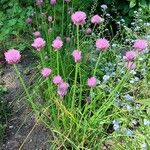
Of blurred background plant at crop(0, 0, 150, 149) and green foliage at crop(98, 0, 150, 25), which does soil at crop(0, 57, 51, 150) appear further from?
green foliage at crop(98, 0, 150, 25)

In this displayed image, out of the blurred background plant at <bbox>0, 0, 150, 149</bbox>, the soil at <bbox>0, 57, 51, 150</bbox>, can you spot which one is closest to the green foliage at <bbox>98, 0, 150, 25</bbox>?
the blurred background plant at <bbox>0, 0, 150, 149</bbox>

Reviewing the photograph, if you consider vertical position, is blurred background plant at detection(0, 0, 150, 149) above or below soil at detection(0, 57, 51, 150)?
above

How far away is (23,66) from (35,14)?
598 millimetres

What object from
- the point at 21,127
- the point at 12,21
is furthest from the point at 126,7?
the point at 21,127

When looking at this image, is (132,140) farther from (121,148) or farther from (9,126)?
(9,126)

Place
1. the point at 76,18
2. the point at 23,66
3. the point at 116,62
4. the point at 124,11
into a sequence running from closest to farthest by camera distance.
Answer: the point at 76,18, the point at 116,62, the point at 23,66, the point at 124,11

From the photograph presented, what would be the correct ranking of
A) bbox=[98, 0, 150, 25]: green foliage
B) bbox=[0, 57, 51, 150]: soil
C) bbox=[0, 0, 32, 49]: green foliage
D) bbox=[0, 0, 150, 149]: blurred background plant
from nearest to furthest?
bbox=[0, 0, 150, 149]: blurred background plant, bbox=[0, 57, 51, 150]: soil, bbox=[0, 0, 32, 49]: green foliage, bbox=[98, 0, 150, 25]: green foliage

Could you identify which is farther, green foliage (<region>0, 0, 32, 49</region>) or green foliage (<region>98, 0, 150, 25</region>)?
green foliage (<region>98, 0, 150, 25</region>)

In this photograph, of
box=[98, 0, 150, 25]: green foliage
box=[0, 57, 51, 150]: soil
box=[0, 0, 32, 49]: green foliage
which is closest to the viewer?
box=[0, 57, 51, 150]: soil

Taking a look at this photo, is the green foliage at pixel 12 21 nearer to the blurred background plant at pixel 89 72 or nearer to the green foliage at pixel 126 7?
the blurred background plant at pixel 89 72

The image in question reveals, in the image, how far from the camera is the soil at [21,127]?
3.69 meters

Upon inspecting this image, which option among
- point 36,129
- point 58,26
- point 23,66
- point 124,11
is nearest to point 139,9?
point 124,11

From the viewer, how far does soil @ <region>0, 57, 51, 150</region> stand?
3689 millimetres

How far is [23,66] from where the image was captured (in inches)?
184
